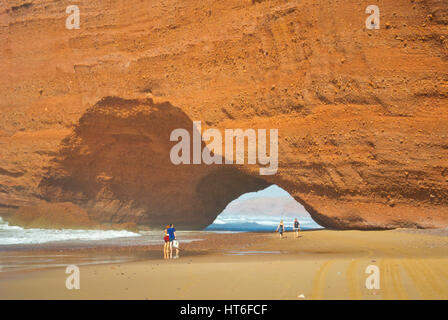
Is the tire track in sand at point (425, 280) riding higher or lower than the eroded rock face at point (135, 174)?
lower

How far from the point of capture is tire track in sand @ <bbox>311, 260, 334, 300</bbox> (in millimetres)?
5148

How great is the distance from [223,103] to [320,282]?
1286 centimetres

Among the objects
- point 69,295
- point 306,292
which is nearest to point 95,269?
point 69,295

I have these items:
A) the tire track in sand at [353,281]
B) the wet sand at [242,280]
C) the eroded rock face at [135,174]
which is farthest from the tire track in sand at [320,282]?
the eroded rock face at [135,174]

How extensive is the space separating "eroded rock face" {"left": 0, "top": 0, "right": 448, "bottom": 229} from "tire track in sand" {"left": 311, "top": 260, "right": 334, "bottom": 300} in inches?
326

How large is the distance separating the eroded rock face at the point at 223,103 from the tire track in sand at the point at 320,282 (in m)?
8.29

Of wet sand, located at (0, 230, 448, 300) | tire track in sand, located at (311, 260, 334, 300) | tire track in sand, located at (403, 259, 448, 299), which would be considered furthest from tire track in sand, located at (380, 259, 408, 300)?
tire track in sand, located at (311, 260, 334, 300)

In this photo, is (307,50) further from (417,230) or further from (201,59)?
(417,230)

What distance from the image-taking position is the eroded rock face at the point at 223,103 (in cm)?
1502

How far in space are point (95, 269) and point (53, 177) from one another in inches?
600

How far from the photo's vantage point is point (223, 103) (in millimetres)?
18172

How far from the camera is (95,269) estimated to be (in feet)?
25.7

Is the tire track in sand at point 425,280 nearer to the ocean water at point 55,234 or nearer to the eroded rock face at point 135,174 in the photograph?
the eroded rock face at point 135,174

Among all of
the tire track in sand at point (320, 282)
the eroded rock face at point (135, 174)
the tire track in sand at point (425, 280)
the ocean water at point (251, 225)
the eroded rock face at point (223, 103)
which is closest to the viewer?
the tire track in sand at point (425, 280)
